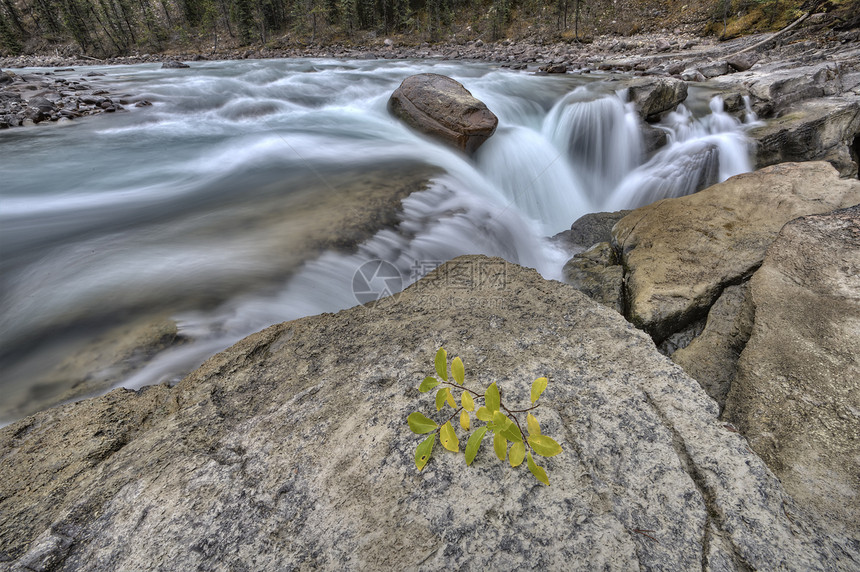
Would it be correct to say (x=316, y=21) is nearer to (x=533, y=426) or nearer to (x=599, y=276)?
(x=599, y=276)

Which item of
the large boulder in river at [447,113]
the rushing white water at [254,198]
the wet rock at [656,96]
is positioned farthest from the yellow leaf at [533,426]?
the wet rock at [656,96]

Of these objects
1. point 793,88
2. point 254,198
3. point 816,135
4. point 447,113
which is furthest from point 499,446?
point 793,88

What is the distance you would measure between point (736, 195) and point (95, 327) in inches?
203

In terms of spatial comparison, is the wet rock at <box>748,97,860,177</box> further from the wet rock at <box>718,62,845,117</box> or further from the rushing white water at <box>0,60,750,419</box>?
the wet rock at <box>718,62,845,117</box>

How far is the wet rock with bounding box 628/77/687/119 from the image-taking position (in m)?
7.00

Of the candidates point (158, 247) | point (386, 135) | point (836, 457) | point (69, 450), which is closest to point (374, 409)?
point (69, 450)

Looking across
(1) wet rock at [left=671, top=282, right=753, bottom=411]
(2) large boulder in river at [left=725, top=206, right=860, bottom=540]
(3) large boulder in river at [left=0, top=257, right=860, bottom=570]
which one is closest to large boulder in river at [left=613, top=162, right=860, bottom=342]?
(1) wet rock at [left=671, top=282, right=753, bottom=411]

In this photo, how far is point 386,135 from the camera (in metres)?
6.63

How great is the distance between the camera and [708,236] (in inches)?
115

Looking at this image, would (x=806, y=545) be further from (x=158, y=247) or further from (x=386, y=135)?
(x=386, y=135)

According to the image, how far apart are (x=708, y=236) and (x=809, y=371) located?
1.65m

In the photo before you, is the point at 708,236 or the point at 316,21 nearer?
the point at 708,236

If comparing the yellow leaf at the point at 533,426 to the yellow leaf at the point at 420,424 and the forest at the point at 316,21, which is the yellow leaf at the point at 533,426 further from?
the forest at the point at 316,21

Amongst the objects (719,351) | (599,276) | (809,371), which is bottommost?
(599,276)
